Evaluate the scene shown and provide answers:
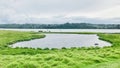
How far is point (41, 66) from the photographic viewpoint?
29.2 metres

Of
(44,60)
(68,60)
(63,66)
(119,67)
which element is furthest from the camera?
(44,60)

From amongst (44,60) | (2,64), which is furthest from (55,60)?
(2,64)

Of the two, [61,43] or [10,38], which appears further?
[10,38]

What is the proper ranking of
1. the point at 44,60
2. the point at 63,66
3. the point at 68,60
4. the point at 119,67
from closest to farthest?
the point at 119,67, the point at 63,66, the point at 68,60, the point at 44,60

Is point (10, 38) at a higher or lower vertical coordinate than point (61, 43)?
higher

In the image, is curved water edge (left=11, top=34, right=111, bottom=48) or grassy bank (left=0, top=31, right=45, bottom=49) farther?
grassy bank (left=0, top=31, right=45, bottom=49)

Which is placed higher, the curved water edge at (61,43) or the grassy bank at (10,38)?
the grassy bank at (10,38)

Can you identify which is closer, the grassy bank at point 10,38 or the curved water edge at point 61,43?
the curved water edge at point 61,43

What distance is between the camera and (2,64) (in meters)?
31.7

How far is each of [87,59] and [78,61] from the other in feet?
5.45

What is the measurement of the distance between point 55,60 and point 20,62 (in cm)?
438

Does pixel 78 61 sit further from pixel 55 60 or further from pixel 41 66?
pixel 41 66

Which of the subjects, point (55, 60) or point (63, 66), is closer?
point (63, 66)

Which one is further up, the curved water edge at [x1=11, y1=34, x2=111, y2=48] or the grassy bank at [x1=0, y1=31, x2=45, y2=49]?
the grassy bank at [x1=0, y1=31, x2=45, y2=49]
